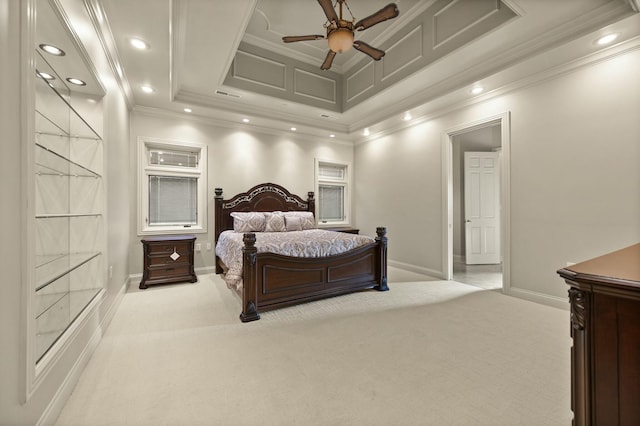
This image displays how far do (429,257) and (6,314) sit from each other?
452 cm

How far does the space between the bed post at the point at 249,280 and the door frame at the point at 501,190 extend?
2930mm

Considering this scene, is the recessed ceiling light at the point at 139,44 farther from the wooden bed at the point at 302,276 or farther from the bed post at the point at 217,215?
the bed post at the point at 217,215

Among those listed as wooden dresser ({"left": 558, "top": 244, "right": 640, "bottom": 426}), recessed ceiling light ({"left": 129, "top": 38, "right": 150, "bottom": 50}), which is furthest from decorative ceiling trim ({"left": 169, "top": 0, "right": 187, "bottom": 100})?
wooden dresser ({"left": 558, "top": 244, "right": 640, "bottom": 426})

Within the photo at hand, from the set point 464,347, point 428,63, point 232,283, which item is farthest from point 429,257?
point 232,283

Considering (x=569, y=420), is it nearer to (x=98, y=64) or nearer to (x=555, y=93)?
(x=555, y=93)

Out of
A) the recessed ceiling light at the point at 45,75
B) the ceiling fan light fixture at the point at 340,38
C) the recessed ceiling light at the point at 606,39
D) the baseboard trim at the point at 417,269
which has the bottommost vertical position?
the baseboard trim at the point at 417,269

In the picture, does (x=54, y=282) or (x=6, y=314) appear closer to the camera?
(x=6, y=314)

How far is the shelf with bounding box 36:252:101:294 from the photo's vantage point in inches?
65.6

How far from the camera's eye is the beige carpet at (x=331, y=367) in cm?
144

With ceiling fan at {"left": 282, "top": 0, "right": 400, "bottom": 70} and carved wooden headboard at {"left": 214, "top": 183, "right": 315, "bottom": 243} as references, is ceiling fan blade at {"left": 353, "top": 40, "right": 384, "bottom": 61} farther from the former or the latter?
carved wooden headboard at {"left": 214, "top": 183, "right": 315, "bottom": 243}

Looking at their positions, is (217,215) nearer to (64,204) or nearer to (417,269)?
(64,204)

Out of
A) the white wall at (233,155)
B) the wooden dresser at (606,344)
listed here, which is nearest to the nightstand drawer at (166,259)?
the white wall at (233,155)

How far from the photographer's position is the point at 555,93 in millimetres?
2994

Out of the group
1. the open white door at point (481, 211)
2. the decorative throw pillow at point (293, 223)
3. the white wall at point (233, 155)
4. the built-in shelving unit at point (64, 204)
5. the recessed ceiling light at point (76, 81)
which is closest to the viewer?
the built-in shelving unit at point (64, 204)
